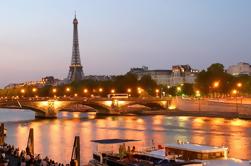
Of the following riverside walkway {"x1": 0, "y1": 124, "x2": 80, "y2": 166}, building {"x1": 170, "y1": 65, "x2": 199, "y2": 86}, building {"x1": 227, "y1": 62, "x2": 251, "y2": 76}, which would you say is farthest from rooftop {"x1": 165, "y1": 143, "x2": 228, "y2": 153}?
building {"x1": 170, "y1": 65, "x2": 199, "y2": 86}

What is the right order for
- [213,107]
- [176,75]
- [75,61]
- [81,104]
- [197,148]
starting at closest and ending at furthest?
[197,148], [213,107], [81,104], [75,61], [176,75]

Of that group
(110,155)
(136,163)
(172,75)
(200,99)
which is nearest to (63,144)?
(110,155)

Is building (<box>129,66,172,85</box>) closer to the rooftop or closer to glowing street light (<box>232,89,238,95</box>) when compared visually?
glowing street light (<box>232,89,238,95</box>)

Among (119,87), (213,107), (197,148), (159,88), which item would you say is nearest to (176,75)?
(159,88)

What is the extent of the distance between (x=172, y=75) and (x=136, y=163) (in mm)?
86627

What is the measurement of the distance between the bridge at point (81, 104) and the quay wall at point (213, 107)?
2.36 metres

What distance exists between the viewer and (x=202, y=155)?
1258cm

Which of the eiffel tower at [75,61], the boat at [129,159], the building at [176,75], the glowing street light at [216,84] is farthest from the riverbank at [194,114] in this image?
the building at [176,75]

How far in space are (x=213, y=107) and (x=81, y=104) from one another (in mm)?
12675

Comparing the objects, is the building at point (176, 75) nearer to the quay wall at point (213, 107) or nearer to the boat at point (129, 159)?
the quay wall at point (213, 107)

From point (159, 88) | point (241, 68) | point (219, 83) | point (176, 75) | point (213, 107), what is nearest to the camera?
point (213, 107)

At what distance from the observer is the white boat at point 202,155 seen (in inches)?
481

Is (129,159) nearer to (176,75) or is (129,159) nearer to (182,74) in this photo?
(182,74)

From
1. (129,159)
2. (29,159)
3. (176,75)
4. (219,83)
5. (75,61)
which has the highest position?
(75,61)
